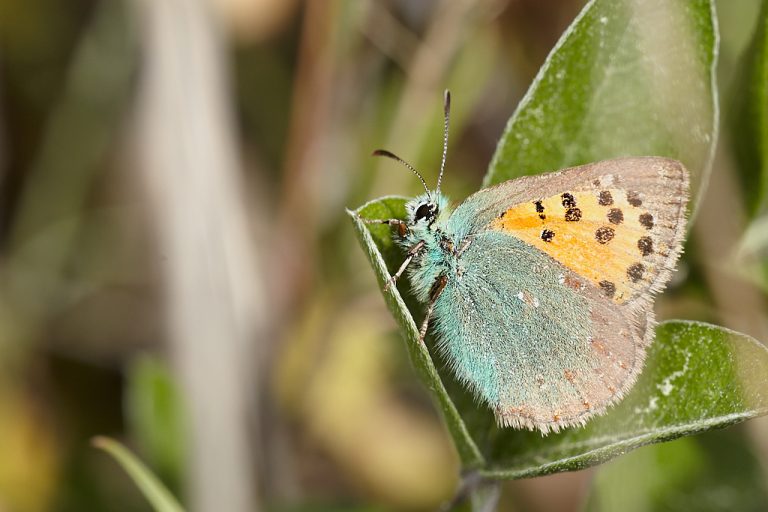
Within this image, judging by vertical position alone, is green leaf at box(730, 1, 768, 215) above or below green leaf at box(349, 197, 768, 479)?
above

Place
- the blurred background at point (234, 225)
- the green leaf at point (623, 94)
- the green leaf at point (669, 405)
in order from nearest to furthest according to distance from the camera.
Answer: the green leaf at point (669, 405), the green leaf at point (623, 94), the blurred background at point (234, 225)

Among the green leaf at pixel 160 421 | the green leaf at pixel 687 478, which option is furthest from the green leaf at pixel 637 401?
the green leaf at pixel 160 421

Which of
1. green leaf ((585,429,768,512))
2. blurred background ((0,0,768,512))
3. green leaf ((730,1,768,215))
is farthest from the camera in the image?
blurred background ((0,0,768,512))

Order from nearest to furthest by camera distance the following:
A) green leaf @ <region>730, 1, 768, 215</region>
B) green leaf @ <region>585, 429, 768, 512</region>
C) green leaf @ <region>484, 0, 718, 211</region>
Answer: green leaf @ <region>484, 0, 718, 211</region> → green leaf @ <region>730, 1, 768, 215</region> → green leaf @ <region>585, 429, 768, 512</region>

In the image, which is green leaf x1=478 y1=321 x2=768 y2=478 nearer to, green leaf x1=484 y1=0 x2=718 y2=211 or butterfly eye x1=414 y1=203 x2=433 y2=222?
green leaf x1=484 y1=0 x2=718 y2=211

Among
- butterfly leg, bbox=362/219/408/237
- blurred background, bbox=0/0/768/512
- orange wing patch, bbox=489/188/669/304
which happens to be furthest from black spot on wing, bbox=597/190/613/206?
blurred background, bbox=0/0/768/512

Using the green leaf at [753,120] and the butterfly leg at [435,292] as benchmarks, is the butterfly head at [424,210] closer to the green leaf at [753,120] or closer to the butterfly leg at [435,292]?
the butterfly leg at [435,292]

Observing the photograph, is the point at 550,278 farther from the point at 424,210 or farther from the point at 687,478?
the point at 687,478
